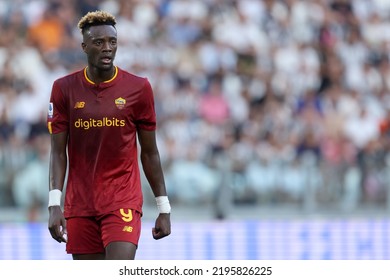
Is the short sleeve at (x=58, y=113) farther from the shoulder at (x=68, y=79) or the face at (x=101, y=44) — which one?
the face at (x=101, y=44)

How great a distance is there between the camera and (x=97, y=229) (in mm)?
6988

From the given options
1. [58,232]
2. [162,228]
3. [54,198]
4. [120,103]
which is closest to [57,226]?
[58,232]

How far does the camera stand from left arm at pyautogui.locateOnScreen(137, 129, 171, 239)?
7082mm

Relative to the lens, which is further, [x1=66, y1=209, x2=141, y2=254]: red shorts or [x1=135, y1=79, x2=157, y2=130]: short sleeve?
[x1=135, y1=79, x2=157, y2=130]: short sleeve

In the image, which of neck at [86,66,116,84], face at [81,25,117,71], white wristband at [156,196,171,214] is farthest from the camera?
white wristband at [156,196,171,214]

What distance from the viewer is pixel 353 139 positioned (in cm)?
1532

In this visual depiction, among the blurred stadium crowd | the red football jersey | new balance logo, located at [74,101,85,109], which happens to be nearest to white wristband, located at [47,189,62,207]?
the red football jersey

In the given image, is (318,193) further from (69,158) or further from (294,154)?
(69,158)

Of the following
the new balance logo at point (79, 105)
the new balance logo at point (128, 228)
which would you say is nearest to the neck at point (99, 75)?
the new balance logo at point (79, 105)

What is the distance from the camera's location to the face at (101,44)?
688cm

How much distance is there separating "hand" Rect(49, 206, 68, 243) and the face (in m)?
0.98

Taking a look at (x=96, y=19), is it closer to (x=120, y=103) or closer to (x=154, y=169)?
(x=120, y=103)

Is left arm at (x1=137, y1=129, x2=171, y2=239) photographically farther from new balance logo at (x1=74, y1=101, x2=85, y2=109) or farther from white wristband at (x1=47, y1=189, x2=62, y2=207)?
white wristband at (x1=47, y1=189, x2=62, y2=207)

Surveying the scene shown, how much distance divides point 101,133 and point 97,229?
2.07ft
